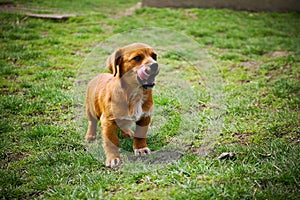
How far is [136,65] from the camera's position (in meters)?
3.83

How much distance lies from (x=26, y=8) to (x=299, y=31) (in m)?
9.00

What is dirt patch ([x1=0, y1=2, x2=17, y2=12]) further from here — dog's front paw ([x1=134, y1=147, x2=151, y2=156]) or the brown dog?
dog's front paw ([x1=134, y1=147, x2=151, y2=156])

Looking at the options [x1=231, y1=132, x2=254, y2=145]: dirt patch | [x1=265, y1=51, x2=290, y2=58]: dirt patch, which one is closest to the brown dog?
[x1=231, y1=132, x2=254, y2=145]: dirt patch

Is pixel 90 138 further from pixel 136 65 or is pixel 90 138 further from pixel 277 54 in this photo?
pixel 277 54

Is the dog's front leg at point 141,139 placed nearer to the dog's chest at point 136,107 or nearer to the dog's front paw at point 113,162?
the dog's chest at point 136,107

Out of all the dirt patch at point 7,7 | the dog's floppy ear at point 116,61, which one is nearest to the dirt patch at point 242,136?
the dog's floppy ear at point 116,61

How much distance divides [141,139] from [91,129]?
2.79 ft

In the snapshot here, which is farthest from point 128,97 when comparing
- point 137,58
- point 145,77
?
point 137,58

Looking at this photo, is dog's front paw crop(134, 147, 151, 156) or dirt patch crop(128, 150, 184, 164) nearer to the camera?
dirt patch crop(128, 150, 184, 164)

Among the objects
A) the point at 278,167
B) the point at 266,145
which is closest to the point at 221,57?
the point at 266,145

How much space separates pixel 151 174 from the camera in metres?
3.54

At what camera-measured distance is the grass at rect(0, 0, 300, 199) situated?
3.34 m

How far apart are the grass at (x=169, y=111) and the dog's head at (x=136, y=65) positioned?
35.4 inches

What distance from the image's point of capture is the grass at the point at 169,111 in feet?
11.0
